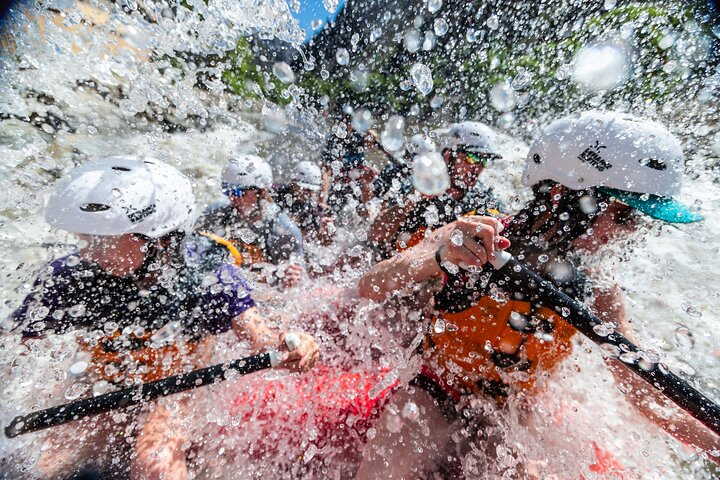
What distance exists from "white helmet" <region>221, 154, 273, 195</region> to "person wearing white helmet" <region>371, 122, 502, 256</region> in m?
2.53

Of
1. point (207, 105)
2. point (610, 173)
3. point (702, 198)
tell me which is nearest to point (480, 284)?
point (610, 173)

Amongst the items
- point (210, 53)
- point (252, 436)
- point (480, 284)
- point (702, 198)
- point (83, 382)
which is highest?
point (210, 53)

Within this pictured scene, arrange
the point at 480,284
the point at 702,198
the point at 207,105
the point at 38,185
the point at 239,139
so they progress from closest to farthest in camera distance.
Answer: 1. the point at 480,284
2. the point at 702,198
3. the point at 38,185
4. the point at 239,139
5. the point at 207,105

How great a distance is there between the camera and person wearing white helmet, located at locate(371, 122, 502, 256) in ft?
11.1

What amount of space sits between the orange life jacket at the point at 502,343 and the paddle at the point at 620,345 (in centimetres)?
33

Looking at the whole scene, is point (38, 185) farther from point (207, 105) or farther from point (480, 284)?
point (207, 105)

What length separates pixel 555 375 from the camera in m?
2.44

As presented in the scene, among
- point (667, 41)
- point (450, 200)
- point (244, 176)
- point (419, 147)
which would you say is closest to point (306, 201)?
point (244, 176)

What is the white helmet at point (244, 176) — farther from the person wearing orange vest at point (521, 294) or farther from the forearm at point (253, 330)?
the person wearing orange vest at point (521, 294)

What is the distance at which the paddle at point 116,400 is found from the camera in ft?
6.91

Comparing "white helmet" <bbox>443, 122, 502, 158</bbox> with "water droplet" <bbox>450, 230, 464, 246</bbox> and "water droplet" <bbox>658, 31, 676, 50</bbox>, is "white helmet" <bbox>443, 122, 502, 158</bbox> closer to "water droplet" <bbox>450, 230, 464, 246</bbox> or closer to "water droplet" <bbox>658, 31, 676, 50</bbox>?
"water droplet" <bbox>450, 230, 464, 246</bbox>

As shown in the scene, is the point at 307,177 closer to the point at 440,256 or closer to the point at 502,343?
the point at 440,256

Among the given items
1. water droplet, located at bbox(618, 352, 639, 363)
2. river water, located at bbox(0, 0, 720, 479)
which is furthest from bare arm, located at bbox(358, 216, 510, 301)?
water droplet, located at bbox(618, 352, 639, 363)

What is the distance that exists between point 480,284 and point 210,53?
16.7 m
